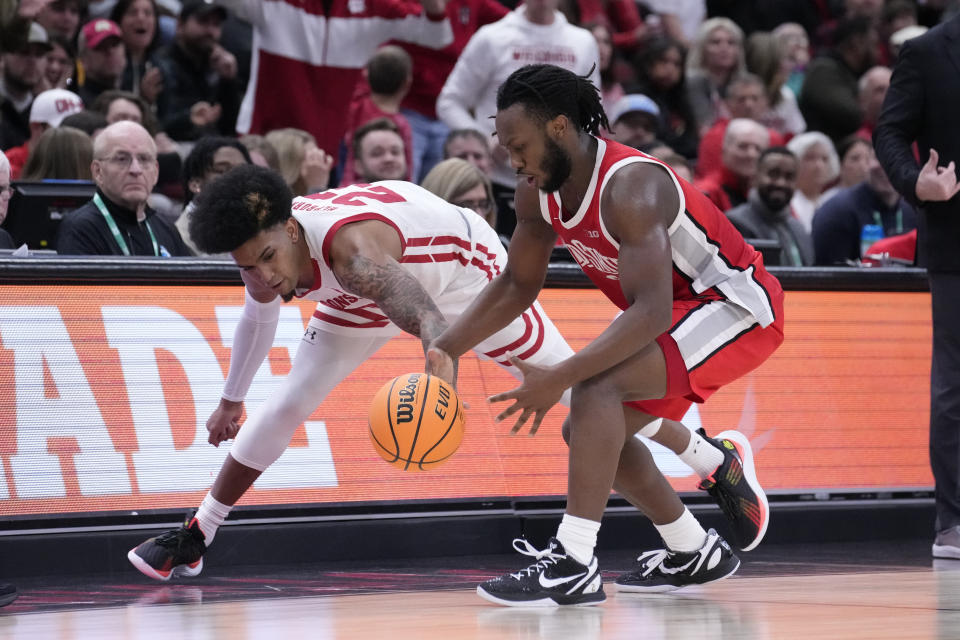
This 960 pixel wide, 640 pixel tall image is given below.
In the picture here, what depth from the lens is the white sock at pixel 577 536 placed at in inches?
185

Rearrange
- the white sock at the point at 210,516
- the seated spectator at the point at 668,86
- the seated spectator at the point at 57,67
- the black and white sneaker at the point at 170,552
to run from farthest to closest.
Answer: the seated spectator at the point at 668,86 → the seated spectator at the point at 57,67 → the white sock at the point at 210,516 → the black and white sneaker at the point at 170,552

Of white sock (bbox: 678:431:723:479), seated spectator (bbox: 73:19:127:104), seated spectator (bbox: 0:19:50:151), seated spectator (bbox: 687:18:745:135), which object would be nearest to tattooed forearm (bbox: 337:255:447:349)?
white sock (bbox: 678:431:723:479)

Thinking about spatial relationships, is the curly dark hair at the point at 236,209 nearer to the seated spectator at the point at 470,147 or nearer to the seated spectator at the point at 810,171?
the seated spectator at the point at 470,147

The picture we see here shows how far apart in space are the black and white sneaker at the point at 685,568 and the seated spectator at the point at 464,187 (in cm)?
313

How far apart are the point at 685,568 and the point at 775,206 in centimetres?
524

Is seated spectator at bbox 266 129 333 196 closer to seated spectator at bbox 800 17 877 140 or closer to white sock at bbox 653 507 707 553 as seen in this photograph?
white sock at bbox 653 507 707 553

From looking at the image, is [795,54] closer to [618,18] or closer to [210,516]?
[618,18]

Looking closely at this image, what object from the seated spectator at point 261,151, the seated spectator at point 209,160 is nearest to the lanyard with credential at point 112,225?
the seated spectator at point 209,160

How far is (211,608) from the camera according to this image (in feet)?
16.0

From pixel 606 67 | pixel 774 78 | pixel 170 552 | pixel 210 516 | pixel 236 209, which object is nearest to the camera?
pixel 236 209

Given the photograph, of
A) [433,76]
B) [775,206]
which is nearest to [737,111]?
[775,206]

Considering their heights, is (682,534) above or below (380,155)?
below

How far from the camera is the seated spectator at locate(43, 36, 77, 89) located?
10156mm

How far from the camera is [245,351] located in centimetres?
598
